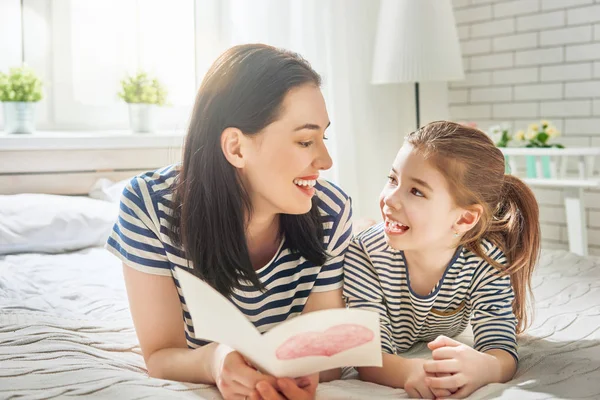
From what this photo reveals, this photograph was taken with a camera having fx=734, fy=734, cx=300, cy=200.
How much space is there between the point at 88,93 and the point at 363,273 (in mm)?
2399

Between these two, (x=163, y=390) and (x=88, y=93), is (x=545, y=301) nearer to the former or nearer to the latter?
(x=163, y=390)

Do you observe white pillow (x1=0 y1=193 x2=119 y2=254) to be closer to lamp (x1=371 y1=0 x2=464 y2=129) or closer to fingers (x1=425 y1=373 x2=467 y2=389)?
lamp (x1=371 y1=0 x2=464 y2=129)

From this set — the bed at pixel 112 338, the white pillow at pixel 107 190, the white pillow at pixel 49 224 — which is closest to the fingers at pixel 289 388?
the bed at pixel 112 338

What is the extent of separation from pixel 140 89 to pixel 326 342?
8.32 ft

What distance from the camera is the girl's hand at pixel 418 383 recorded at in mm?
1181

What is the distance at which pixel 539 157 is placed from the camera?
121 inches

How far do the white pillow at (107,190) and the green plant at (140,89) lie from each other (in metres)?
0.45

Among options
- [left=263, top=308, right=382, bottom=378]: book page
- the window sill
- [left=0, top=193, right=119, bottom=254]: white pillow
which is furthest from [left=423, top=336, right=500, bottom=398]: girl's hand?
the window sill

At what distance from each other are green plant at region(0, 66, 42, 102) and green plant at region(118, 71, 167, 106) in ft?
1.35

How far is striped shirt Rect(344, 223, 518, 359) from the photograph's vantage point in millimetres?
1401

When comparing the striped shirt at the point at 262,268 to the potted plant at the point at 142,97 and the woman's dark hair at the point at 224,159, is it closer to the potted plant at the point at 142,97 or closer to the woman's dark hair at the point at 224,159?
the woman's dark hair at the point at 224,159

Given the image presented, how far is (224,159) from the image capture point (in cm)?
132

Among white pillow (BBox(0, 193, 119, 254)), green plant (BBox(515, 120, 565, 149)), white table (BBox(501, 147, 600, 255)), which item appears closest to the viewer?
white pillow (BBox(0, 193, 119, 254))

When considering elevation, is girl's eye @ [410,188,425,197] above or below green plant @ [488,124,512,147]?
below
